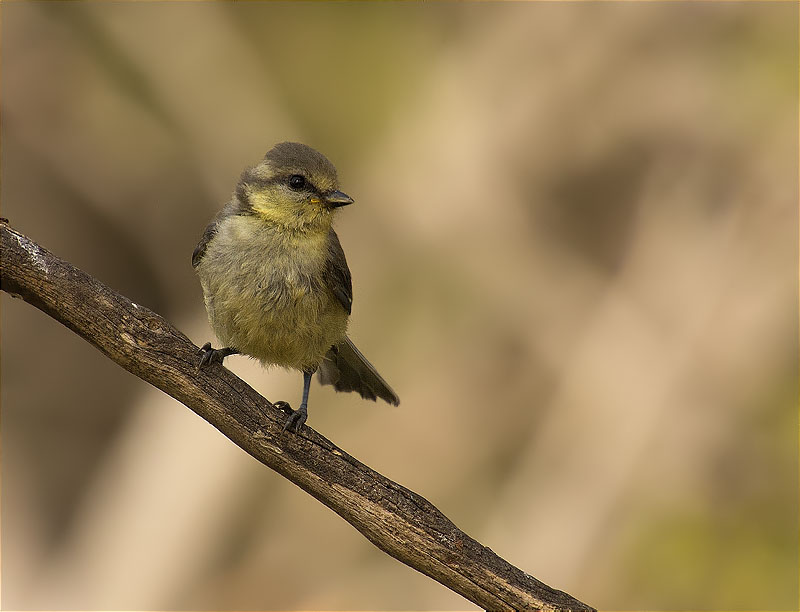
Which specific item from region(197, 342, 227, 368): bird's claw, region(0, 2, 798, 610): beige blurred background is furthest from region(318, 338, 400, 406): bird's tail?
region(0, 2, 798, 610): beige blurred background

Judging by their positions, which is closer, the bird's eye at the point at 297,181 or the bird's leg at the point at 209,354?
the bird's leg at the point at 209,354

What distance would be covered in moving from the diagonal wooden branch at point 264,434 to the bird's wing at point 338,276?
2.58 feet

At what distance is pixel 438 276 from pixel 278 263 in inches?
173

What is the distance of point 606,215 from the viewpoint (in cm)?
865

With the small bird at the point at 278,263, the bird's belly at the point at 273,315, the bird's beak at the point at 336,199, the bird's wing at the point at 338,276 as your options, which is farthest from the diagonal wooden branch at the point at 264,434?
the bird's beak at the point at 336,199

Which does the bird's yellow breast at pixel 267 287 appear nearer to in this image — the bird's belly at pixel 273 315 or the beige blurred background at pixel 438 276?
the bird's belly at pixel 273 315

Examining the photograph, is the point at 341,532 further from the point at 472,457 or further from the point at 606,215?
the point at 606,215

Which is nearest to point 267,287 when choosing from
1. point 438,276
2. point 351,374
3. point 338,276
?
point 338,276

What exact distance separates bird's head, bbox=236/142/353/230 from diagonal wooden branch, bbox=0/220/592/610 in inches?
32.7

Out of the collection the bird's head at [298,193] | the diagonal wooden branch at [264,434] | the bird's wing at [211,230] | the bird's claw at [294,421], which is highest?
the bird's head at [298,193]

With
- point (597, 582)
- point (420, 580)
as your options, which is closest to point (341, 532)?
point (420, 580)

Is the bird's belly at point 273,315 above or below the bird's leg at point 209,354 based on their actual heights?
above

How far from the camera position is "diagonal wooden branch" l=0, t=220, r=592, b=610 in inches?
118

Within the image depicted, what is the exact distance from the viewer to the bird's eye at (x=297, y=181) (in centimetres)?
379
